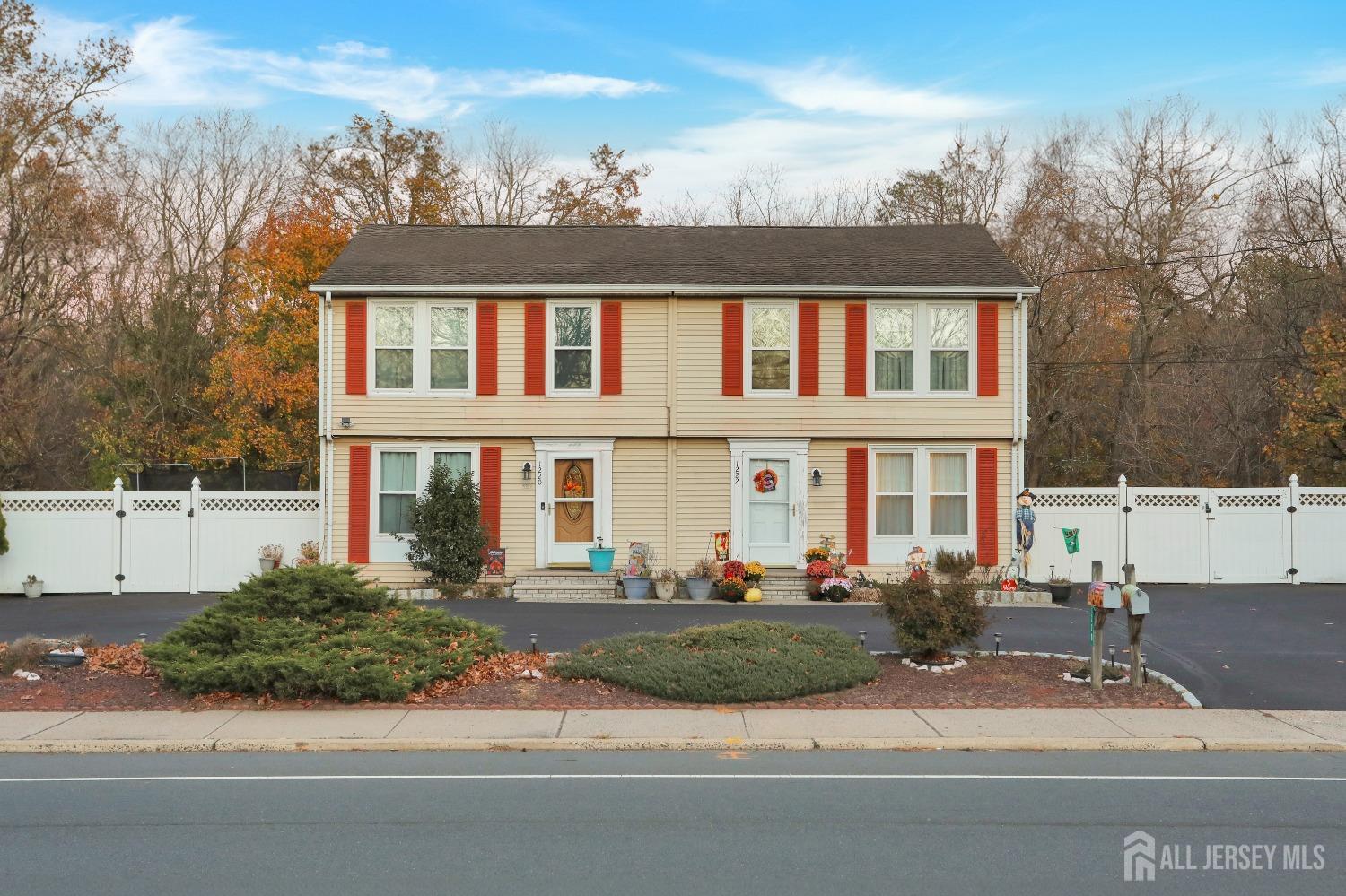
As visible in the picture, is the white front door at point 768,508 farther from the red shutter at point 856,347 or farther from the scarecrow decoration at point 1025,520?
the scarecrow decoration at point 1025,520

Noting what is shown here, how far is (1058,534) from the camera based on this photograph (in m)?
→ 22.7

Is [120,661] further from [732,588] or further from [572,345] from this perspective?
[572,345]

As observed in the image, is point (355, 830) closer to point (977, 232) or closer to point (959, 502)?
point (959, 502)

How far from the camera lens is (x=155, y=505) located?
2205 cm

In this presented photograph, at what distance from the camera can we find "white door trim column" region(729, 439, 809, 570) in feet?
72.2

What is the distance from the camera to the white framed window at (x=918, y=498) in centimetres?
2208

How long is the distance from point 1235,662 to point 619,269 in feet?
43.6

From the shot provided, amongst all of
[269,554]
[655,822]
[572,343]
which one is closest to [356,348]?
[572,343]

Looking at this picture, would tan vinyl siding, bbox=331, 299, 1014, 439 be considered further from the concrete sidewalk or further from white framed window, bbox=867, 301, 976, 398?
the concrete sidewalk

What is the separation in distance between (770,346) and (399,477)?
7.65 meters

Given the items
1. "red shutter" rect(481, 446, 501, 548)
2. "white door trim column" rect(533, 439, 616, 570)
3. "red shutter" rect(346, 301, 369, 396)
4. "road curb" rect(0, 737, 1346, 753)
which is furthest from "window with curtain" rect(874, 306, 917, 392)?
"road curb" rect(0, 737, 1346, 753)

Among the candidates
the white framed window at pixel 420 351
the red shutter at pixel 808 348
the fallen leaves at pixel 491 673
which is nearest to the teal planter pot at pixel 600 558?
the white framed window at pixel 420 351

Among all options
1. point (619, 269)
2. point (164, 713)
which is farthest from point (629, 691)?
point (619, 269)

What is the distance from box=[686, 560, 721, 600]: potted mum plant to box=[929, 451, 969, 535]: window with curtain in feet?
14.8
